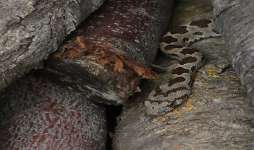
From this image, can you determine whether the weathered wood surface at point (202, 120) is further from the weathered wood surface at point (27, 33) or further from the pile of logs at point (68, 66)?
the weathered wood surface at point (27, 33)

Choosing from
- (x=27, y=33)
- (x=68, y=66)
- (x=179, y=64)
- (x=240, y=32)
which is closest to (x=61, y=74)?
(x=68, y=66)

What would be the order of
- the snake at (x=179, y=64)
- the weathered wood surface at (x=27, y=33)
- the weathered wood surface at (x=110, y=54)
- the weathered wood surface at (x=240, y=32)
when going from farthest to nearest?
the snake at (x=179, y=64)
the weathered wood surface at (x=110, y=54)
the weathered wood surface at (x=27, y=33)
the weathered wood surface at (x=240, y=32)

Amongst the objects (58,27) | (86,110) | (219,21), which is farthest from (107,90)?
(219,21)

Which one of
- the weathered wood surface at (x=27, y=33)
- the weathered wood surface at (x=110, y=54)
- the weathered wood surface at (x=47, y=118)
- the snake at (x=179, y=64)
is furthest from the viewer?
the snake at (x=179, y=64)

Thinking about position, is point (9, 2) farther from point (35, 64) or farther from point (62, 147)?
point (62, 147)

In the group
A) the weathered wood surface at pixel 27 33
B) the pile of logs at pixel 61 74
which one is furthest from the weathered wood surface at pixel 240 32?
the weathered wood surface at pixel 27 33

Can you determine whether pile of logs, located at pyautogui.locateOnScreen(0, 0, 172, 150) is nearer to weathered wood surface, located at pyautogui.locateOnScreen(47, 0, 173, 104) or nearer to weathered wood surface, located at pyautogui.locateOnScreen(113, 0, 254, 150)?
weathered wood surface, located at pyautogui.locateOnScreen(47, 0, 173, 104)

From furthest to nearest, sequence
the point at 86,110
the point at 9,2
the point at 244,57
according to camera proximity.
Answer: the point at 86,110 → the point at 9,2 → the point at 244,57
